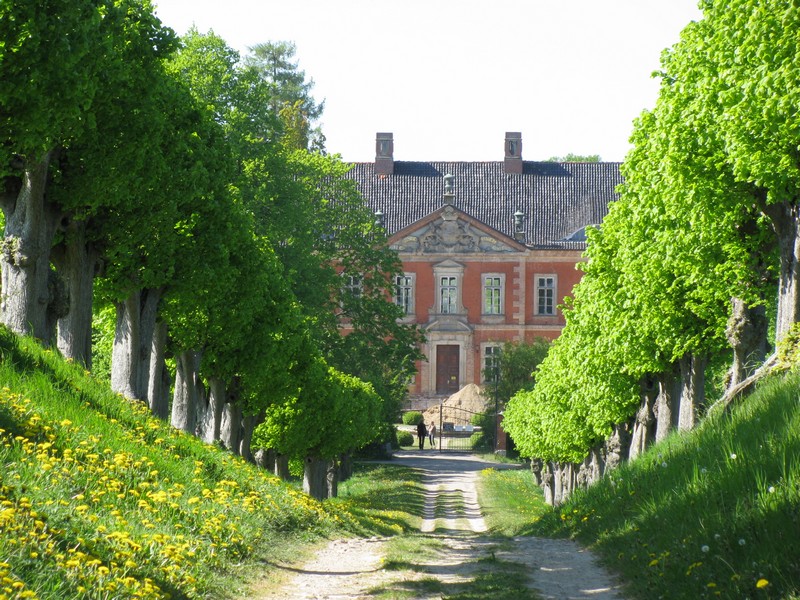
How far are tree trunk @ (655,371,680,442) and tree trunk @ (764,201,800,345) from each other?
24.4 ft

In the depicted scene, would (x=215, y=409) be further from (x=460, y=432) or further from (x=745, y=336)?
(x=460, y=432)

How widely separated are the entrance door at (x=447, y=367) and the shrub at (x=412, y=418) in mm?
4732

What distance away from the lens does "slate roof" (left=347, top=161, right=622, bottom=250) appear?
7900cm

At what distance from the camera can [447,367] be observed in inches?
3118

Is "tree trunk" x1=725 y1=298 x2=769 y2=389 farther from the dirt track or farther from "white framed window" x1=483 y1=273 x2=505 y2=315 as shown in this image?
"white framed window" x1=483 y1=273 x2=505 y2=315

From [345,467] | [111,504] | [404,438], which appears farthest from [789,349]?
[404,438]

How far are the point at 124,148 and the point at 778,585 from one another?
1243 cm

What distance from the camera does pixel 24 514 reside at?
8.00 m

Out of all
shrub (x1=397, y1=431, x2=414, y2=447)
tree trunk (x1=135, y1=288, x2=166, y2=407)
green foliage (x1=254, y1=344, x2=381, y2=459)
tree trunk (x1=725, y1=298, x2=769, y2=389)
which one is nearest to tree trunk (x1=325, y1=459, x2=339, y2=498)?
green foliage (x1=254, y1=344, x2=381, y2=459)

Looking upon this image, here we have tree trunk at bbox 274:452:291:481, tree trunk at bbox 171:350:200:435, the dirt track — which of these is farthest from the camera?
tree trunk at bbox 274:452:291:481

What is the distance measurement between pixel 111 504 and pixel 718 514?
186 inches

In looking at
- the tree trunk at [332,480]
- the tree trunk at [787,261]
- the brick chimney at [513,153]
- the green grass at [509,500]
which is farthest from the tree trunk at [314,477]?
the brick chimney at [513,153]

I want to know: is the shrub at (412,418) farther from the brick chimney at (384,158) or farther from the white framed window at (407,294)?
the brick chimney at (384,158)

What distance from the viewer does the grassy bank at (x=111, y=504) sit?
764 centimetres
